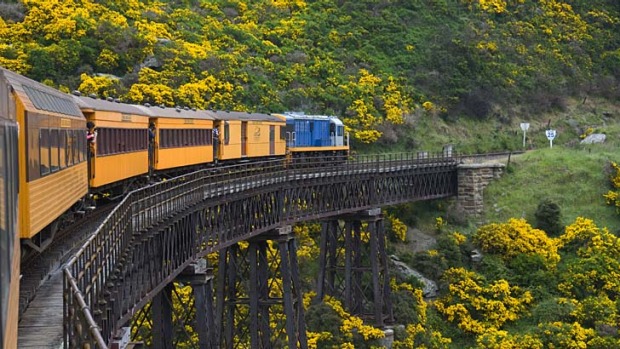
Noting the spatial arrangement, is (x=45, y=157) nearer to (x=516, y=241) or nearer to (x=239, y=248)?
(x=239, y=248)

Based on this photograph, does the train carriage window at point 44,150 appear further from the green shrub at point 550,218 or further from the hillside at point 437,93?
the green shrub at point 550,218

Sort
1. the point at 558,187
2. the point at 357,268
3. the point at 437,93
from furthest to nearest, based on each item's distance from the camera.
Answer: the point at 437,93 → the point at 558,187 → the point at 357,268

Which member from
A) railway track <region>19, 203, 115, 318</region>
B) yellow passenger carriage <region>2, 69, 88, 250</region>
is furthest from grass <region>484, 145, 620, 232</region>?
yellow passenger carriage <region>2, 69, 88, 250</region>

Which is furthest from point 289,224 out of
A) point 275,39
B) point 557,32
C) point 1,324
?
point 557,32

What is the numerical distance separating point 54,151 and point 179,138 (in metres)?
16.6

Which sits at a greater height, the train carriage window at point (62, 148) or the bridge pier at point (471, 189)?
the train carriage window at point (62, 148)

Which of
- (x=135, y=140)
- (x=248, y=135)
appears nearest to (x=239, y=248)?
(x=135, y=140)

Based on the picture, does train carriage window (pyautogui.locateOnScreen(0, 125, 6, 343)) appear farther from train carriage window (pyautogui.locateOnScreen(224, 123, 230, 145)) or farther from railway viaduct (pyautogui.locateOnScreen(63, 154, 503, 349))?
train carriage window (pyautogui.locateOnScreen(224, 123, 230, 145))

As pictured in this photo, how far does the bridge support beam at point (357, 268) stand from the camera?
118ft

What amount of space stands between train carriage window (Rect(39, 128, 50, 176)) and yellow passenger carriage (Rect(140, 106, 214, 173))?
14594 millimetres

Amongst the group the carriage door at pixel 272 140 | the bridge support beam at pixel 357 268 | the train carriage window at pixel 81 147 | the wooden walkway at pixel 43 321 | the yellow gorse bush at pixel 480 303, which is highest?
the train carriage window at pixel 81 147

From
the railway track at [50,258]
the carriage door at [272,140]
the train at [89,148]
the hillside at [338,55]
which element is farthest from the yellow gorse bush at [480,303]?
the railway track at [50,258]

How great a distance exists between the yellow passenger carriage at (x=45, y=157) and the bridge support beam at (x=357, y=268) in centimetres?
1823

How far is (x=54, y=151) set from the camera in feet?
48.0
